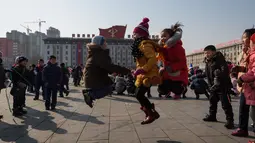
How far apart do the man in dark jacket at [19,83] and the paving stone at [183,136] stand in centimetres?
490

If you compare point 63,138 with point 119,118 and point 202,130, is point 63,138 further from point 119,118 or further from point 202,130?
point 202,130

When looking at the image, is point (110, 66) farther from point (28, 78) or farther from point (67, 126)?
point (28, 78)

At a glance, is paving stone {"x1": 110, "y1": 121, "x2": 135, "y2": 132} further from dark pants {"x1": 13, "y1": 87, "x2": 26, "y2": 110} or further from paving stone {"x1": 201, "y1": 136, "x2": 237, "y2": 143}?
dark pants {"x1": 13, "y1": 87, "x2": 26, "y2": 110}

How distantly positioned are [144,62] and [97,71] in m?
0.91

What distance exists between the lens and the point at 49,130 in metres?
5.16

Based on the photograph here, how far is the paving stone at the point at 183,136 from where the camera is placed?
4145mm

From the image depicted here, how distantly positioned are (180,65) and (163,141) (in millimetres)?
1432

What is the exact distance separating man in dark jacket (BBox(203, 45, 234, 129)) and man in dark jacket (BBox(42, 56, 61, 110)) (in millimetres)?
5294

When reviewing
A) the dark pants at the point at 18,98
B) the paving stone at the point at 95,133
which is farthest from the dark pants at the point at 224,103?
the dark pants at the point at 18,98

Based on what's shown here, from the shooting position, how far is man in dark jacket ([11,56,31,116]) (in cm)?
721

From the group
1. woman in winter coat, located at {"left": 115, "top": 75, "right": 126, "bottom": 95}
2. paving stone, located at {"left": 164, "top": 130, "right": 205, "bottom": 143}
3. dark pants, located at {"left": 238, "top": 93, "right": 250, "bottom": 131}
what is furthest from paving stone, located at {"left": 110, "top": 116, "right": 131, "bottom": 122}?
woman in winter coat, located at {"left": 115, "top": 75, "right": 126, "bottom": 95}

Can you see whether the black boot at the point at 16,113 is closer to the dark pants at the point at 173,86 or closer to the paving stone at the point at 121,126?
the paving stone at the point at 121,126

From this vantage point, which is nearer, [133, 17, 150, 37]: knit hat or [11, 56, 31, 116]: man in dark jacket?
[133, 17, 150, 37]: knit hat

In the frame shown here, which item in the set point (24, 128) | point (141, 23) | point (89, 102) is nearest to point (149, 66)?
point (141, 23)
